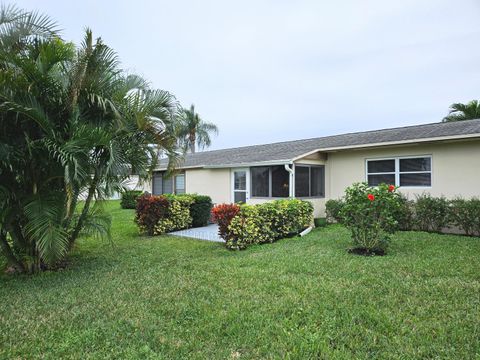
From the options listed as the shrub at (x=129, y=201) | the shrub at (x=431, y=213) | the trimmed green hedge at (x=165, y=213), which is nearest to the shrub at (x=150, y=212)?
the trimmed green hedge at (x=165, y=213)

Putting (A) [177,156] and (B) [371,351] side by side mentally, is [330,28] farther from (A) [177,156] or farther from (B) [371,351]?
(B) [371,351]

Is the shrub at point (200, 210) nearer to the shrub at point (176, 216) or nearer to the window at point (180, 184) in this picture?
the shrub at point (176, 216)

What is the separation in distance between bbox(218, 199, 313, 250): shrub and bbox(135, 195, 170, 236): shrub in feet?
10.6

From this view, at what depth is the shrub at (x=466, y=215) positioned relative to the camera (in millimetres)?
8492

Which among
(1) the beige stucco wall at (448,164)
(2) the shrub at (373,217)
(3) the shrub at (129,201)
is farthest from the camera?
(3) the shrub at (129,201)

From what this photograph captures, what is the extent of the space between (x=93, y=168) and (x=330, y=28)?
1064 cm

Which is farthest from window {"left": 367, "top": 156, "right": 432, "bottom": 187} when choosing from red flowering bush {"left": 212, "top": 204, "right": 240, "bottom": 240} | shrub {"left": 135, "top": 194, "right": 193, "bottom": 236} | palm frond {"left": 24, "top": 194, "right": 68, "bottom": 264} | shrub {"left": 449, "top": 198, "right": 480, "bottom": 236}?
palm frond {"left": 24, "top": 194, "right": 68, "bottom": 264}

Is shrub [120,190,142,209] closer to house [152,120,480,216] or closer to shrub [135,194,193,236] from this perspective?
house [152,120,480,216]

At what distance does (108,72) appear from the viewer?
5.85m

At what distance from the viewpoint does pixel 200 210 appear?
1231 centimetres

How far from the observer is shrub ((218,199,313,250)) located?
8.16m

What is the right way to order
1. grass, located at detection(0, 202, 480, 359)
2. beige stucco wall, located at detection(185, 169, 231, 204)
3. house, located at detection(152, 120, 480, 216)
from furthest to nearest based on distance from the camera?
beige stucco wall, located at detection(185, 169, 231, 204) < house, located at detection(152, 120, 480, 216) < grass, located at detection(0, 202, 480, 359)

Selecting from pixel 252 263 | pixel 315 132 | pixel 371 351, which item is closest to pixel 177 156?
pixel 252 263

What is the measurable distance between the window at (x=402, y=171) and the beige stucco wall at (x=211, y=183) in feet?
19.5
